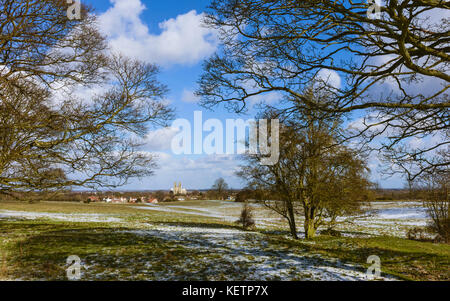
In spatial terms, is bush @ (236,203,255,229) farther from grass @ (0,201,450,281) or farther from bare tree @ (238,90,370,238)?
grass @ (0,201,450,281)

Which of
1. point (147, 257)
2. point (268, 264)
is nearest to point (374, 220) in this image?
point (268, 264)

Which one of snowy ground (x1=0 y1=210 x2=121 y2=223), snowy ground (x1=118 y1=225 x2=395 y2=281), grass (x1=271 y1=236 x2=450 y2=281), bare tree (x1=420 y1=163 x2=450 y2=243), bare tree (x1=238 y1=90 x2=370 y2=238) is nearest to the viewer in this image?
snowy ground (x1=118 y1=225 x2=395 y2=281)

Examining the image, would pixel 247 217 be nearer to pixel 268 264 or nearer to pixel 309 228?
pixel 309 228

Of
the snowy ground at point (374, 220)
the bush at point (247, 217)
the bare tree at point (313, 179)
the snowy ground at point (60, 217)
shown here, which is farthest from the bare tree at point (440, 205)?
the snowy ground at point (60, 217)

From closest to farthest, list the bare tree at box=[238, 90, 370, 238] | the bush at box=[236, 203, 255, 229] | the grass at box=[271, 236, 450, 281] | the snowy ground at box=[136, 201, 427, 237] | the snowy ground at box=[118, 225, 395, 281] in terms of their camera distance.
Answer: the snowy ground at box=[118, 225, 395, 281], the grass at box=[271, 236, 450, 281], the bare tree at box=[238, 90, 370, 238], the snowy ground at box=[136, 201, 427, 237], the bush at box=[236, 203, 255, 229]

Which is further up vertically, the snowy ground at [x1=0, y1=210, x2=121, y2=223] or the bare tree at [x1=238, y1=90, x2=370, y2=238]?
the bare tree at [x1=238, y1=90, x2=370, y2=238]

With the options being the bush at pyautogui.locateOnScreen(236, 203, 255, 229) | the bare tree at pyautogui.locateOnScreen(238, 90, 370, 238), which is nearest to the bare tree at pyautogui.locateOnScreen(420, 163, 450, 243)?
the bare tree at pyautogui.locateOnScreen(238, 90, 370, 238)

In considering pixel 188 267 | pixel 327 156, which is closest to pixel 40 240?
pixel 188 267

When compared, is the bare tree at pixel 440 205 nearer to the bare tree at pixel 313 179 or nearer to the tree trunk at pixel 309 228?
the bare tree at pixel 313 179

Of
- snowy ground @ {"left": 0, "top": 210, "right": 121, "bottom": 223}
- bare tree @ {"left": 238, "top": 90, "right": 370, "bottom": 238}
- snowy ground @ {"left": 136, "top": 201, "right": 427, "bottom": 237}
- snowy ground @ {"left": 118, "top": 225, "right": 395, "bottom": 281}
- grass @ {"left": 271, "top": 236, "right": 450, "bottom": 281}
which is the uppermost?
bare tree @ {"left": 238, "top": 90, "right": 370, "bottom": 238}

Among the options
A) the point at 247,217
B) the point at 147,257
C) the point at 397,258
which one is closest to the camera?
the point at 147,257

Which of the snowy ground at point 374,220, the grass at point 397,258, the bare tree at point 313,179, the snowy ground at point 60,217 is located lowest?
the snowy ground at point 374,220
